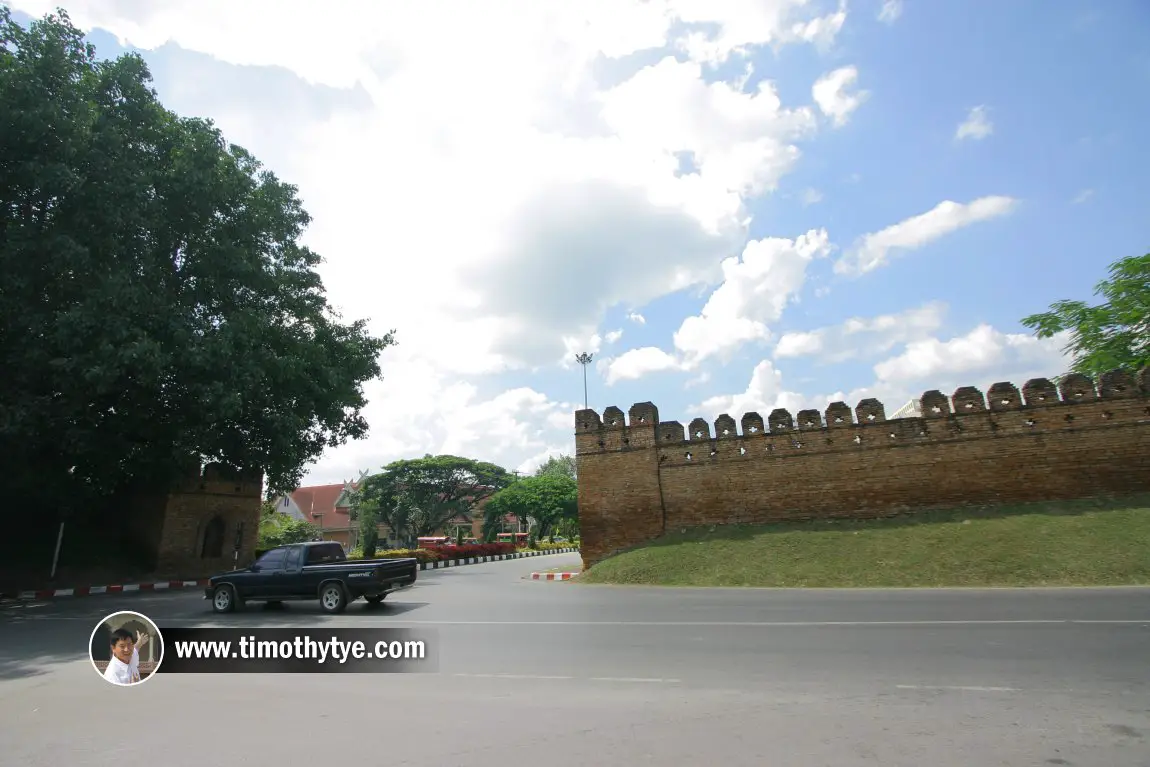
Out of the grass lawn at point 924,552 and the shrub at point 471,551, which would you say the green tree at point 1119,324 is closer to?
the grass lawn at point 924,552

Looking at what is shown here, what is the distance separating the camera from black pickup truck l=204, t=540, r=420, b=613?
35.9 ft

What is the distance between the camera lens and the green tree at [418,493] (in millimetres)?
53344

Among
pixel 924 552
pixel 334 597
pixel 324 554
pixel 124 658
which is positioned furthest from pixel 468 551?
pixel 124 658

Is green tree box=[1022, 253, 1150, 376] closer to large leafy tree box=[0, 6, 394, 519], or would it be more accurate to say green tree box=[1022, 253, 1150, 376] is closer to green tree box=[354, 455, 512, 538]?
large leafy tree box=[0, 6, 394, 519]

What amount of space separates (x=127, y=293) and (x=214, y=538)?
13879mm

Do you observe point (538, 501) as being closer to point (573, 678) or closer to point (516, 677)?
point (516, 677)

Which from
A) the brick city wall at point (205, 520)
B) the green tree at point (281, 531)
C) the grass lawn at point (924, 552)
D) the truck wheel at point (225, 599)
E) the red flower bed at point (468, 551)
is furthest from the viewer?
the green tree at point (281, 531)

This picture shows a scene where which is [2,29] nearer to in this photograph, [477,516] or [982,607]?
[982,607]

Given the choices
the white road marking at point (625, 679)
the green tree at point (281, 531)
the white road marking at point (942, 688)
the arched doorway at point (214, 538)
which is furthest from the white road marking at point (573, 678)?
the green tree at point (281, 531)

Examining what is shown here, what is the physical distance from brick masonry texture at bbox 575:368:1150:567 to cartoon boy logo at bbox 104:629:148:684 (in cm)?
1413

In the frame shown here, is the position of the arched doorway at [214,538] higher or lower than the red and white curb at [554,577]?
higher

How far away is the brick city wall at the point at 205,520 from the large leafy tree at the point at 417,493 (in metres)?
27.3

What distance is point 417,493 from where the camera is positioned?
53.5 m

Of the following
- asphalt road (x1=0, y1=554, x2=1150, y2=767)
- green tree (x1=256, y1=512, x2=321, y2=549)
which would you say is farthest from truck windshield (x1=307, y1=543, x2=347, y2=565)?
green tree (x1=256, y1=512, x2=321, y2=549)
